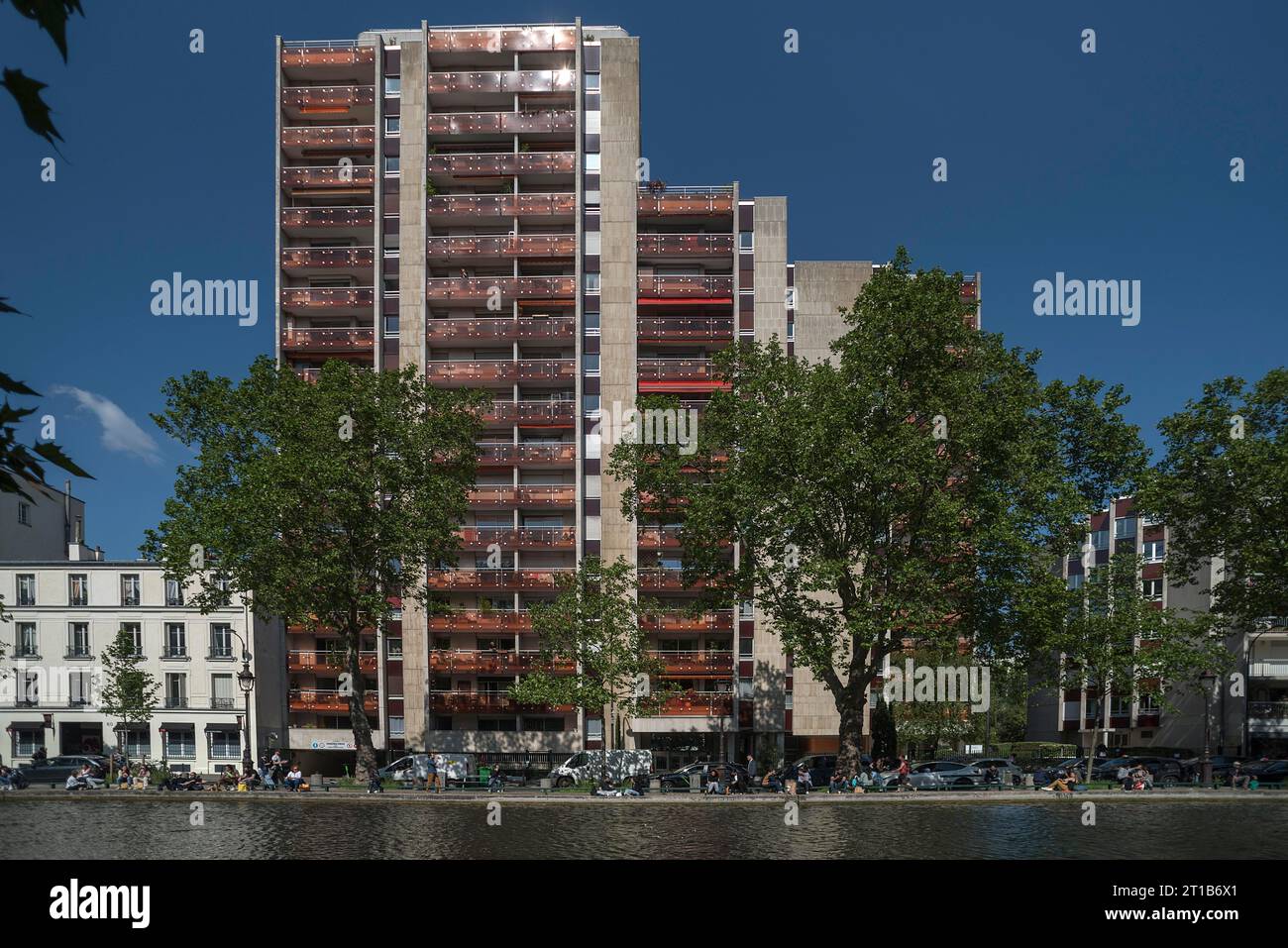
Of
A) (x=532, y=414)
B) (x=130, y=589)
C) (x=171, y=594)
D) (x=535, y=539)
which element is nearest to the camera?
(x=535, y=539)

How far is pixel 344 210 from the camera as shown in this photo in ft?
236

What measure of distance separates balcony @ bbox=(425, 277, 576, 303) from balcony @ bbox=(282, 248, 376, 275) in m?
4.41

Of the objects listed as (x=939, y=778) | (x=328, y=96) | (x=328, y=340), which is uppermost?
(x=328, y=96)

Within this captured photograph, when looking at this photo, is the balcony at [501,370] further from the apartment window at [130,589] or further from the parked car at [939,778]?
the parked car at [939,778]

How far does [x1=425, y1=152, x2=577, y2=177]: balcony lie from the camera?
Answer: 71.6 metres

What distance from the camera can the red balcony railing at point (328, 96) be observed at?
72.9 metres

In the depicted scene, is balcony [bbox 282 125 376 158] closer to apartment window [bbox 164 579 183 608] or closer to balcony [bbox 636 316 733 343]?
balcony [bbox 636 316 733 343]

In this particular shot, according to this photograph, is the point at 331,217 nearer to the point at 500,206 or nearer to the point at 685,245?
the point at 500,206

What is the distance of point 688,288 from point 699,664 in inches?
940

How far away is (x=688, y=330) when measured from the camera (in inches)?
2798

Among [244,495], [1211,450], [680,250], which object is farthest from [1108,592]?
[244,495]

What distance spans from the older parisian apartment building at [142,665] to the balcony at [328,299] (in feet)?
63.2

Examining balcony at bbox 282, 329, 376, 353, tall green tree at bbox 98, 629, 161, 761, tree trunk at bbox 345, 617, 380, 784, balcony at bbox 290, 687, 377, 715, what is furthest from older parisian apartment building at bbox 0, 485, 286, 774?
tree trunk at bbox 345, 617, 380, 784

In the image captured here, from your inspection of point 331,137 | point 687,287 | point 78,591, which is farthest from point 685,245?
point 78,591
